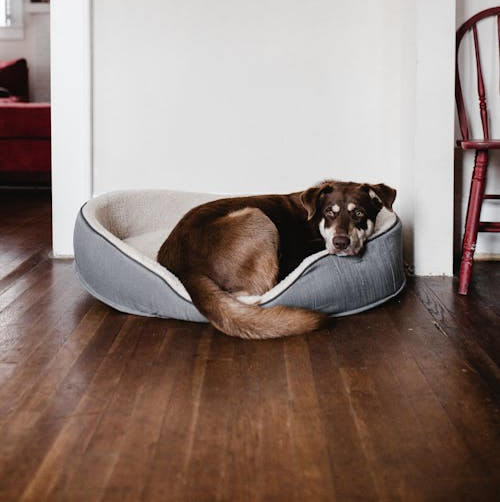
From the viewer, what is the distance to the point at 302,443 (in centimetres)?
157

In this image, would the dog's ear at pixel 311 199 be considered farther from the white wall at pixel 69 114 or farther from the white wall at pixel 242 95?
the white wall at pixel 69 114

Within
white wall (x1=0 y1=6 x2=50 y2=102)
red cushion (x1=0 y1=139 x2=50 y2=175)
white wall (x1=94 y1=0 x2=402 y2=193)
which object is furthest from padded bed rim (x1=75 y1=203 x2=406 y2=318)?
white wall (x1=0 y1=6 x2=50 y2=102)

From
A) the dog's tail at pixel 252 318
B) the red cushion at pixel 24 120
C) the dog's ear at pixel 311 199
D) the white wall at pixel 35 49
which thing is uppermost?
the white wall at pixel 35 49

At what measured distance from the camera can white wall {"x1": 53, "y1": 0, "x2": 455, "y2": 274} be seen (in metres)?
3.62

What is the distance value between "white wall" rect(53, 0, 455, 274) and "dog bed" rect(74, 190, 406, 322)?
2.22 feet

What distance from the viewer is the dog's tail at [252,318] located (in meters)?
2.24

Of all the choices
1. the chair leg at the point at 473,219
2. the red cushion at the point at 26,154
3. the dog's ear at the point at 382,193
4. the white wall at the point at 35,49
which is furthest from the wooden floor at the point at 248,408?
the white wall at the point at 35,49

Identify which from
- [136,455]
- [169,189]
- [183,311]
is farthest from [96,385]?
[169,189]

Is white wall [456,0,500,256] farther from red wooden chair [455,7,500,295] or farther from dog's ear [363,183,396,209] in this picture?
dog's ear [363,183,396,209]

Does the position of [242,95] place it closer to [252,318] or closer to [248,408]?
[252,318]

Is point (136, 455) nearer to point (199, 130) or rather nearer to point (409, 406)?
point (409, 406)

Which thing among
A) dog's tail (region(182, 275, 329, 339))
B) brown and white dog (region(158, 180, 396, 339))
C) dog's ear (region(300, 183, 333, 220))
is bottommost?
dog's tail (region(182, 275, 329, 339))

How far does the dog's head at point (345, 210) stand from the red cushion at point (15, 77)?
5.40m

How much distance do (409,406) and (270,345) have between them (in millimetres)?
575
